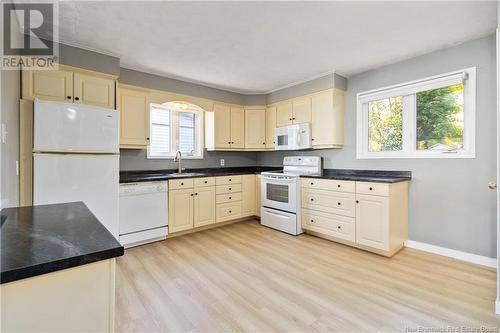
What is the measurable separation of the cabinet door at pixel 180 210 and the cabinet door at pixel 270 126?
1.84m

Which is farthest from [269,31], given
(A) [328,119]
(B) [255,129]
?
(B) [255,129]

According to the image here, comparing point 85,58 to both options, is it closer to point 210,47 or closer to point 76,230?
point 210,47

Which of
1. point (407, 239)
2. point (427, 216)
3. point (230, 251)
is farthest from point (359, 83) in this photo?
point (230, 251)

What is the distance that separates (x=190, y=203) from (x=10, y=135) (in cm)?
219

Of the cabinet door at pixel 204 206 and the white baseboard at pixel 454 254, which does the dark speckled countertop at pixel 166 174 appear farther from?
the white baseboard at pixel 454 254

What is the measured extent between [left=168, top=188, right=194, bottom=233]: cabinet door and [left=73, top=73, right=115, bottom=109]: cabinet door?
1.44 meters

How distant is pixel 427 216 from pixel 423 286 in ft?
3.80

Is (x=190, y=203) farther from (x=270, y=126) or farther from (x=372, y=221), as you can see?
(x=372, y=221)

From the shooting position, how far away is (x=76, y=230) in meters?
0.98

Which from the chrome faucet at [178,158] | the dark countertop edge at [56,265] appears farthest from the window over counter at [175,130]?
the dark countertop edge at [56,265]

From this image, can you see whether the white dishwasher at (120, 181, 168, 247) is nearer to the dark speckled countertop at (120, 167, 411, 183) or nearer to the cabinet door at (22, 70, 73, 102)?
the dark speckled countertop at (120, 167, 411, 183)

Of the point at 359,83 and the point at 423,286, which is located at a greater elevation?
the point at 359,83

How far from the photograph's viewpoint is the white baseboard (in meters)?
2.57

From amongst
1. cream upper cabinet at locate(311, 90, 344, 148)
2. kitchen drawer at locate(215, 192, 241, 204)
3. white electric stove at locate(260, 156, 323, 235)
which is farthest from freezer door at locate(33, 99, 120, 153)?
cream upper cabinet at locate(311, 90, 344, 148)
